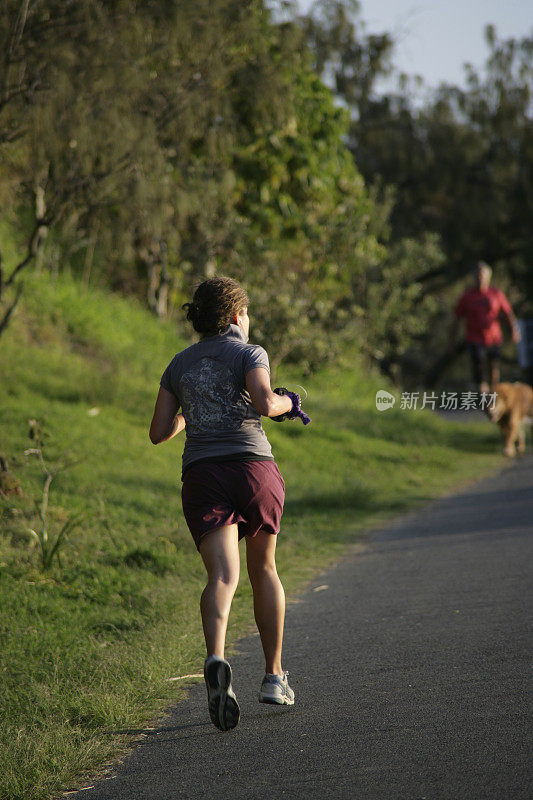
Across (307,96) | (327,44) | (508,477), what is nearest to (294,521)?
(508,477)

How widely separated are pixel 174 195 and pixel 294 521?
247 inches

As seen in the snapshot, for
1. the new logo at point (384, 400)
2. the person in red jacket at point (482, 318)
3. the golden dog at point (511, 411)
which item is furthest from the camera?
the new logo at point (384, 400)

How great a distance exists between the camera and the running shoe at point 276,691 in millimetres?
4320

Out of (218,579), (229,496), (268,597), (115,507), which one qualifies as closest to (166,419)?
(229,496)

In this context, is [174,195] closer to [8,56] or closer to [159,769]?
[8,56]

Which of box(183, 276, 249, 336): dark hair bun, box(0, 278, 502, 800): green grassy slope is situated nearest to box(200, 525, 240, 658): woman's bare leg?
box(0, 278, 502, 800): green grassy slope

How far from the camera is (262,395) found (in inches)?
164

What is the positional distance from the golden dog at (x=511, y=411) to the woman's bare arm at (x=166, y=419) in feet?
32.8

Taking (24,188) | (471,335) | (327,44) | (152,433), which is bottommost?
(152,433)

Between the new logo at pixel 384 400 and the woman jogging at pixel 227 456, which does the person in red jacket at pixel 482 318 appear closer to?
the new logo at pixel 384 400

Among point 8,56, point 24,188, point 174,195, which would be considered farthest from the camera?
point 174,195

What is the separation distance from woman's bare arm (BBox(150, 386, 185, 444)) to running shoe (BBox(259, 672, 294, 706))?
1125 mm

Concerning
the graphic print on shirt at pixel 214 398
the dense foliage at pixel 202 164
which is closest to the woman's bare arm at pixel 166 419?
the graphic print on shirt at pixel 214 398

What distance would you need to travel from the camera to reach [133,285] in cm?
1697
